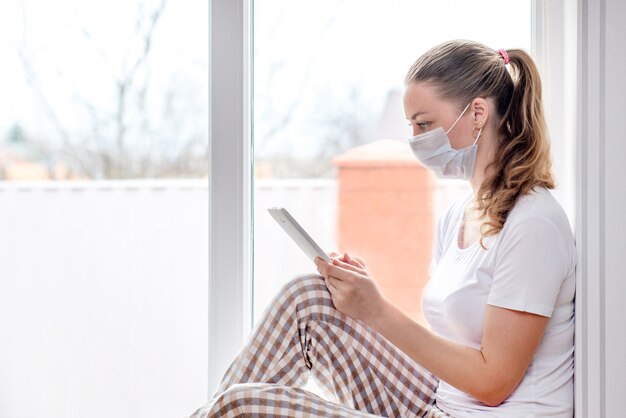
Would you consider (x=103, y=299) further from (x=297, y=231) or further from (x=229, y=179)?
(x=297, y=231)

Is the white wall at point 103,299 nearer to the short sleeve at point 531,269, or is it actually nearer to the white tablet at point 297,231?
the white tablet at point 297,231

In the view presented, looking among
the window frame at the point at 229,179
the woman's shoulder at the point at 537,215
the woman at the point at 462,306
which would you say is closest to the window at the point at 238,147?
the window frame at the point at 229,179

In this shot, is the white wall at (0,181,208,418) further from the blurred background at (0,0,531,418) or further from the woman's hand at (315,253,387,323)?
the woman's hand at (315,253,387,323)

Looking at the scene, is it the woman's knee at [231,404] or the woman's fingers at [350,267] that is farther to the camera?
the woman's fingers at [350,267]

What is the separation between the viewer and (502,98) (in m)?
1.25

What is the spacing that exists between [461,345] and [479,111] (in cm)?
42

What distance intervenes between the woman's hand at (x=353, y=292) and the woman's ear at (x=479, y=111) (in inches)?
13.5

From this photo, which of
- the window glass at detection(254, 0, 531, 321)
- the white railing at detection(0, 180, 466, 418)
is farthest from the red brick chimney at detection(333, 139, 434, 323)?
the white railing at detection(0, 180, 466, 418)

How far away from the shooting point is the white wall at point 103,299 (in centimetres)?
164

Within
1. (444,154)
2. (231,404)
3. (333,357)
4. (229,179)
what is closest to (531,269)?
(444,154)

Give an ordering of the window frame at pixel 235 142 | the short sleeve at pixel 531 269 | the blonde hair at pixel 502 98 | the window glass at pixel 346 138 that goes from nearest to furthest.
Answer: the short sleeve at pixel 531 269, the blonde hair at pixel 502 98, the window frame at pixel 235 142, the window glass at pixel 346 138
